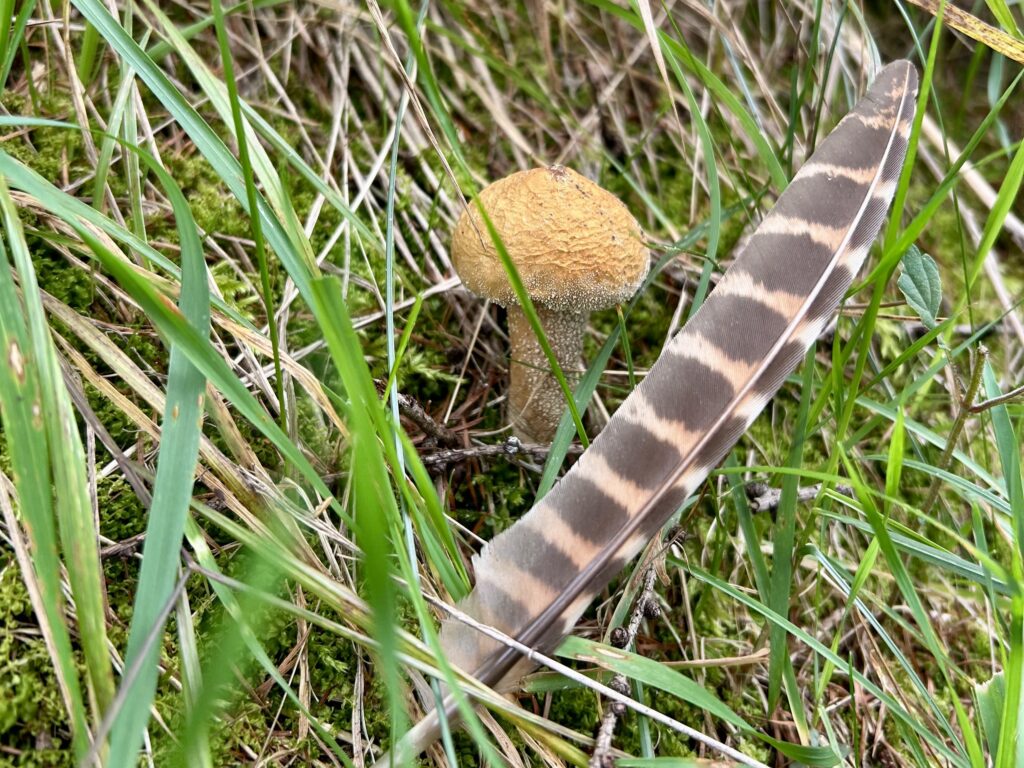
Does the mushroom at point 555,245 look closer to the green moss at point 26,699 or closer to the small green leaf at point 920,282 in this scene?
the small green leaf at point 920,282

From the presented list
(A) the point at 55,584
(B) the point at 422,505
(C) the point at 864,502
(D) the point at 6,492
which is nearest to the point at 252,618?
(A) the point at 55,584

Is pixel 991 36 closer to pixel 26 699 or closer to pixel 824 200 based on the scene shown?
pixel 824 200

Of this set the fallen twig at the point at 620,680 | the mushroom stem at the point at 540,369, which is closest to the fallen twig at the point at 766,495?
the fallen twig at the point at 620,680

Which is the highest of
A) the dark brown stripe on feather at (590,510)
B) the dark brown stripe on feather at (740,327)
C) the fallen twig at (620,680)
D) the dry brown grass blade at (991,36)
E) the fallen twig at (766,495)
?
the dry brown grass blade at (991,36)

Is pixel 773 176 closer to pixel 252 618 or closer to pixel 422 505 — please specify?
pixel 422 505

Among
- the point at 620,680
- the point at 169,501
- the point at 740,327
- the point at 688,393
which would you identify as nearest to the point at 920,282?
the point at 740,327

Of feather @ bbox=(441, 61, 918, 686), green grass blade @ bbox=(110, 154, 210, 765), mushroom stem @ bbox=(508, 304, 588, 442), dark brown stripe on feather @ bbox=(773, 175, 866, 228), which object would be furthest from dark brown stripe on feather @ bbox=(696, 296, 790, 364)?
green grass blade @ bbox=(110, 154, 210, 765)
